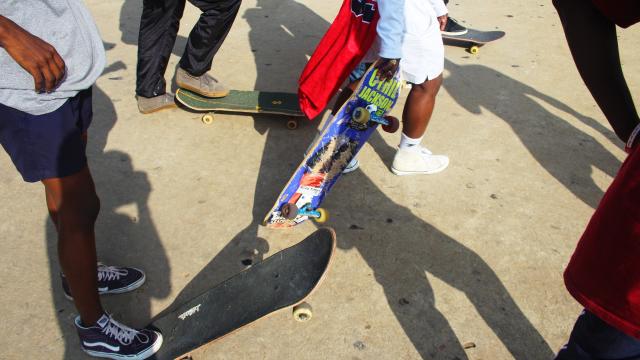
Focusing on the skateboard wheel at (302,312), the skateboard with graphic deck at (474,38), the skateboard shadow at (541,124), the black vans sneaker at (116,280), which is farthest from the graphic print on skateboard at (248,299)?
the skateboard with graphic deck at (474,38)

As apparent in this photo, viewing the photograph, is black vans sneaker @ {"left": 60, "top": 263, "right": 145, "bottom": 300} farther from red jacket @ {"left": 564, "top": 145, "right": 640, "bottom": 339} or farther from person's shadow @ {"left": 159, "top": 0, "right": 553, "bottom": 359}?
red jacket @ {"left": 564, "top": 145, "right": 640, "bottom": 339}

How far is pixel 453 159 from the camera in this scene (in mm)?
3396

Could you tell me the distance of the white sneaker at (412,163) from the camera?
317 centimetres

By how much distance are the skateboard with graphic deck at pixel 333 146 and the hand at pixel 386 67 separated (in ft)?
0.09

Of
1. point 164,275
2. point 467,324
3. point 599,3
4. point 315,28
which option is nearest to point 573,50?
point 599,3

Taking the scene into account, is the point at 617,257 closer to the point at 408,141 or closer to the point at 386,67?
the point at 386,67

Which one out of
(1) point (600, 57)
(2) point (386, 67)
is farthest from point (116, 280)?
(1) point (600, 57)

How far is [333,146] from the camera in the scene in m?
2.78

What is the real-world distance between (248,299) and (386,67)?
1438 mm

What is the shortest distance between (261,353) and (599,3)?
1792 mm

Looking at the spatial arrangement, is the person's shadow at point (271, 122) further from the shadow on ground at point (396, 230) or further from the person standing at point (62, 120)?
the person standing at point (62, 120)

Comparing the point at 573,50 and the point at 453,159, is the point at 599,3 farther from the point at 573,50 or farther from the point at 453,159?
the point at 453,159

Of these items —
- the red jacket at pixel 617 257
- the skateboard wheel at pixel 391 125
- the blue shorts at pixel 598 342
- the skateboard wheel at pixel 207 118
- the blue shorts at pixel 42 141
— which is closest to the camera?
the red jacket at pixel 617 257

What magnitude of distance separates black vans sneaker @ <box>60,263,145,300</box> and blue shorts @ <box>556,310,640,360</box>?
6.36 feet
